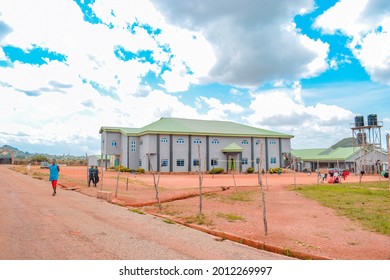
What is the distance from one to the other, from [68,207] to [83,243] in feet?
20.1

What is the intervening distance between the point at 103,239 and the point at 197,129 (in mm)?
42030

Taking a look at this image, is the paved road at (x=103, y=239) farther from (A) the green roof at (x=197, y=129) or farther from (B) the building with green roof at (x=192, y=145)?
(A) the green roof at (x=197, y=129)

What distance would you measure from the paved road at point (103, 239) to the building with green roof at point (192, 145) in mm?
33306

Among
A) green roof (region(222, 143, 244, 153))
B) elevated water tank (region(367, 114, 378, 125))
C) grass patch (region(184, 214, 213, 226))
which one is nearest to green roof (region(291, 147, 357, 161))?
elevated water tank (region(367, 114, 378, 125))

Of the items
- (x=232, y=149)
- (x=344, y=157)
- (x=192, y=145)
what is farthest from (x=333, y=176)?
(x=344, y=157)

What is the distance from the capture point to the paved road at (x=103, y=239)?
653 centimetres

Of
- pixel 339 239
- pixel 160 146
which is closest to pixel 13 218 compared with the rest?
pixel 339 239

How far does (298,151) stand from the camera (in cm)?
7325

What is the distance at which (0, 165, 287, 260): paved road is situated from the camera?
653 cm

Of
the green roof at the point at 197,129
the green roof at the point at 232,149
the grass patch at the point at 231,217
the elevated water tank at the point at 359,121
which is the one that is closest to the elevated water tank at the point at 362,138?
the elevated water tank at the point at 359,121

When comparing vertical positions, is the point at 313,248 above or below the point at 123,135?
below

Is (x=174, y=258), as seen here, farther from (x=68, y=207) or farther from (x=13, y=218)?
(x=68, y=207)

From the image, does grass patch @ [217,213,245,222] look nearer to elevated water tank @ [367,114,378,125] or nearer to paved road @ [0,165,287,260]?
paved road @ [0,165,287,260]

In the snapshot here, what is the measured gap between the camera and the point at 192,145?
47.8 m
